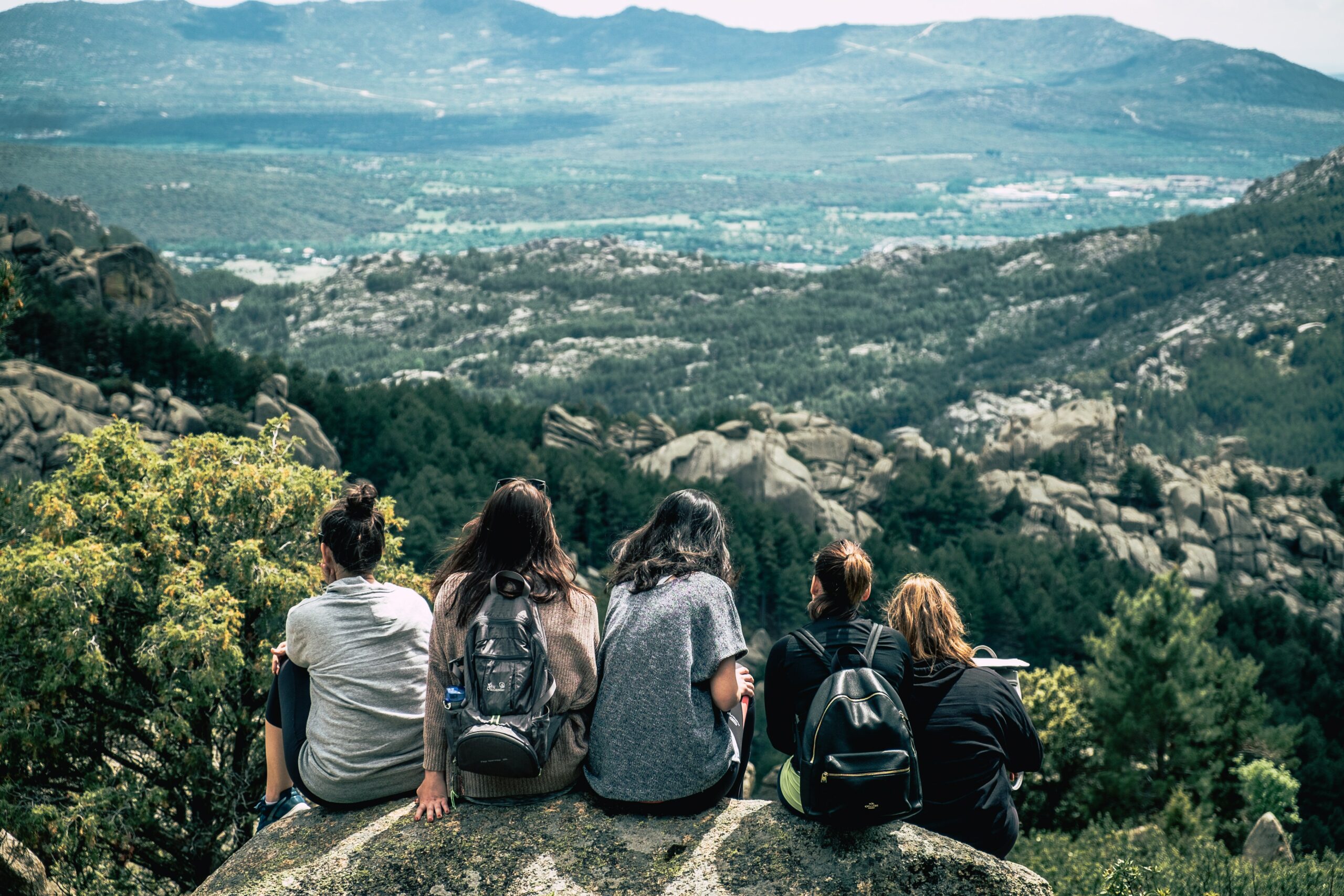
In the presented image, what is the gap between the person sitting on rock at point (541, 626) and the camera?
6508 mm

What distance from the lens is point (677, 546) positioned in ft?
21.9

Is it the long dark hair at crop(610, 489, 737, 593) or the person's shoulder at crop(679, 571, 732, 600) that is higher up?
the long dark hair at crop(610, 489, 737, 593)

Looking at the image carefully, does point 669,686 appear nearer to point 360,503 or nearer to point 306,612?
point 360,503

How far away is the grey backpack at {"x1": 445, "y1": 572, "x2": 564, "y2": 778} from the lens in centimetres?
613

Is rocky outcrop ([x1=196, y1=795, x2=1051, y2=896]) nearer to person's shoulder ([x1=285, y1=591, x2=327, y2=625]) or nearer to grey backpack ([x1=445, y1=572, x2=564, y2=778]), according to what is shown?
grey backpack ([x1=445, y1=572, x2=564, y2=778])

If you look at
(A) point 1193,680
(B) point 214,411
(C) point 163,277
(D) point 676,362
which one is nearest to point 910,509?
(A) point 1193,680

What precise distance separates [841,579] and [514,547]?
6.85 ft

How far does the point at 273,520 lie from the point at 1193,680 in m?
28.5

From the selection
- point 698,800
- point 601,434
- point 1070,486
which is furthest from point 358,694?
point 1070,486

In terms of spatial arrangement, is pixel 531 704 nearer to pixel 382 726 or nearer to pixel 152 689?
pixel 382 726

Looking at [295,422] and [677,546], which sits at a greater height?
[677,546]

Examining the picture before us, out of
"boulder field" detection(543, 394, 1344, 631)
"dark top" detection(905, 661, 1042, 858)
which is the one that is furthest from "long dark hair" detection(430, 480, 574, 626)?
"boulder field" detection(543, 394, 1344, 631)

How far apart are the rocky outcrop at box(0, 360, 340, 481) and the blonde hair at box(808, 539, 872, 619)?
21.6m

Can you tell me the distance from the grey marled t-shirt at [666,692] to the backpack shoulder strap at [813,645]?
0.40 metres
